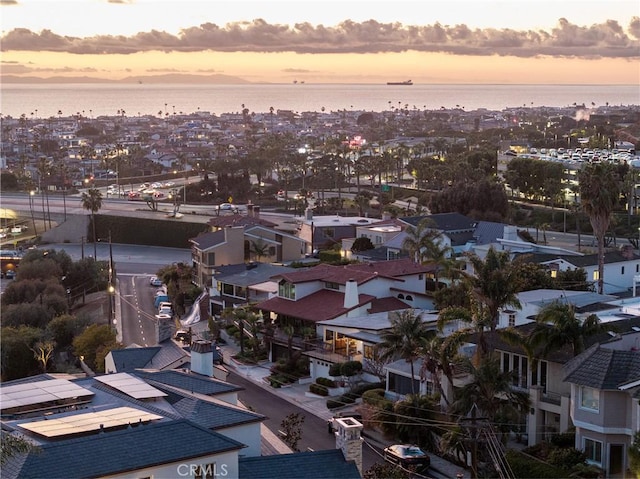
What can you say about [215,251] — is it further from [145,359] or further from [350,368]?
[145,359]

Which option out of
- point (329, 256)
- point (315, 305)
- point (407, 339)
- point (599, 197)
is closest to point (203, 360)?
point (407, 339)

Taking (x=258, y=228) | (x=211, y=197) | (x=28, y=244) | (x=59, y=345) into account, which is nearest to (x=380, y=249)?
(x=258, y=228)

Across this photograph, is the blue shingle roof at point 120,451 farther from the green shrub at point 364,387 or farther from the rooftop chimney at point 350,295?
the rooftop chimney at point 350,295

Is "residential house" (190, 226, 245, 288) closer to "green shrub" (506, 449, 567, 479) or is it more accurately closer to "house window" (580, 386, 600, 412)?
"green shrub" (506, 449, 567, 479)

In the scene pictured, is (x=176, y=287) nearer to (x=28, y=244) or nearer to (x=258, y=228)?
(x=258, y=228)

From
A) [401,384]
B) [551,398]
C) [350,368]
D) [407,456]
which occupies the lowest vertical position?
[350,368]

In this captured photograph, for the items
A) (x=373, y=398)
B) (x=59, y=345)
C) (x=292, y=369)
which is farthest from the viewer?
(x=59, y=345)

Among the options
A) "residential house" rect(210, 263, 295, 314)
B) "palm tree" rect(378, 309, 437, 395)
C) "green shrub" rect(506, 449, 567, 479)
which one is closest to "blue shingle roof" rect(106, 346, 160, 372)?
"palm tree" rect(378, 309, 437, 395)

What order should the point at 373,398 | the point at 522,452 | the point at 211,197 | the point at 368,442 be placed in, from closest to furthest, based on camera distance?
1. the point at 522,452
2. the point at 368,442
3. the point at 373,398
4. the point at 211,197
